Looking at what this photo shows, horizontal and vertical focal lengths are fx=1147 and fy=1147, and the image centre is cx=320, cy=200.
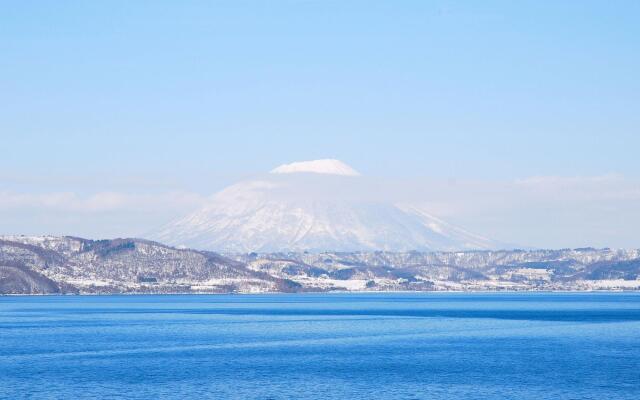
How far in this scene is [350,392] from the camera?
359 ft

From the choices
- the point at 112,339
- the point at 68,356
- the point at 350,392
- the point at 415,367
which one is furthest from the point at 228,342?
the point at 350,392

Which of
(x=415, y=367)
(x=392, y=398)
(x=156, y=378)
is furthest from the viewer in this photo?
(x=415, y=367)

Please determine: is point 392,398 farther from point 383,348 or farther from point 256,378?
point 383,348

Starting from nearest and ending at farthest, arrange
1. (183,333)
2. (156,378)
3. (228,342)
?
(156,378), (228,342), (183,333)

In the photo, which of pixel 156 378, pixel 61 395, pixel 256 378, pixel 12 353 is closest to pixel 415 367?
pixel 256 378

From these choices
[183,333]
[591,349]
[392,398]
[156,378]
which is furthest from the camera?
[183,333]

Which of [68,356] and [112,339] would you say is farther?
[112,339]

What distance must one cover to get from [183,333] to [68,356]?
2053 inches

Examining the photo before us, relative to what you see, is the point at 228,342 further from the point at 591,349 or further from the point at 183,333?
the point at 591,349

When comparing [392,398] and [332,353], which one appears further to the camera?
[332,353]

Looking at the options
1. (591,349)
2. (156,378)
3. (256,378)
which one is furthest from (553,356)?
(156,378)

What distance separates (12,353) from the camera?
14888cm

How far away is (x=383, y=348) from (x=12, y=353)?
50.1 m

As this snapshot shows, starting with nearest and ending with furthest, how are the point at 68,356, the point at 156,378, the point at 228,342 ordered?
1. the point at 156,378
2. the point at 68,356
3. the point at 228,342
